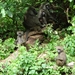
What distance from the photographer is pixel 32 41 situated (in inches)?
287

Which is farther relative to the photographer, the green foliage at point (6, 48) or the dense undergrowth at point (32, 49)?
the green foliage at point (6, 48)

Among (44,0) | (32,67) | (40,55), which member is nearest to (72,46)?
(40,55)

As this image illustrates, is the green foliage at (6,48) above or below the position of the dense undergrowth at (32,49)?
below

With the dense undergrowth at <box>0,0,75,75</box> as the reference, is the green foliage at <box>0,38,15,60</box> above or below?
below

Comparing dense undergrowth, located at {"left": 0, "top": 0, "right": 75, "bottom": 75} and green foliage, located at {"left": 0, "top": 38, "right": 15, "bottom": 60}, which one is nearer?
dense undergrowth, located at {"left": 0, "top": 0, "right": 75, "bottom": 75}

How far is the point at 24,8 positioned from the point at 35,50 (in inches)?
96.3

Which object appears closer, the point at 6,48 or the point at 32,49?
the point at 32,49

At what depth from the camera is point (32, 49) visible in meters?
6.53

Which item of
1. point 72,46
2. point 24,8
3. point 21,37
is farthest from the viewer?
point 24,8

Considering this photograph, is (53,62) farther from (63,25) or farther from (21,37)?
(63,25)

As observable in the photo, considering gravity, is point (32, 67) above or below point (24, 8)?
below

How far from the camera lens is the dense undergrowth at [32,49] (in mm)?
5152

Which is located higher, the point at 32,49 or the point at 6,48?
the point at 32,49

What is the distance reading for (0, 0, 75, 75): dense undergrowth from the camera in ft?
16.9
